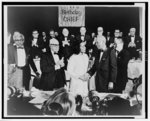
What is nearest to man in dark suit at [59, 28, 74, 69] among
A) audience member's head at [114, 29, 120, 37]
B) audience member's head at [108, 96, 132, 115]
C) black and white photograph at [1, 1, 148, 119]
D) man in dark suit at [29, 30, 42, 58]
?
black and white photograph at [1, 1, 148, 119]

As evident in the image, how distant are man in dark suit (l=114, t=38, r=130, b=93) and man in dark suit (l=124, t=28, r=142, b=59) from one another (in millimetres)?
27

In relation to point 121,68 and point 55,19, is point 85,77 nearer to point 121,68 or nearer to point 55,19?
point 121,68

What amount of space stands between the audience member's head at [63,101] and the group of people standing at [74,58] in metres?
0.04

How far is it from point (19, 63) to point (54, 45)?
24cm

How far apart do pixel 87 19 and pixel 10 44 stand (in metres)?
0.49

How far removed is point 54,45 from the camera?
1569 mm

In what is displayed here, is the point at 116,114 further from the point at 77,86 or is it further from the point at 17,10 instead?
the point at 17,10

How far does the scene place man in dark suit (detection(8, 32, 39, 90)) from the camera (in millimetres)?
1562

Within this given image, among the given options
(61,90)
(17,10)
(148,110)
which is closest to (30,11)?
(17,10)

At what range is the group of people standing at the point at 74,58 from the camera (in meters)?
1.56

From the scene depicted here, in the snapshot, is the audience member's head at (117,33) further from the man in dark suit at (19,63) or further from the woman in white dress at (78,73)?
the man in dark suit at (19,63)

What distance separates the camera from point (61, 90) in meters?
1.56

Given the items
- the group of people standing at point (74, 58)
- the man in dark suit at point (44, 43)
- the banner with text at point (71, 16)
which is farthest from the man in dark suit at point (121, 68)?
the man in dark suit at point (44, 43)

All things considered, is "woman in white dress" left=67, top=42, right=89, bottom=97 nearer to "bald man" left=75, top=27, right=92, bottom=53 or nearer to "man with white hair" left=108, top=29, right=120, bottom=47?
"bald man" left=75, top=27, right=92, bottom=53
